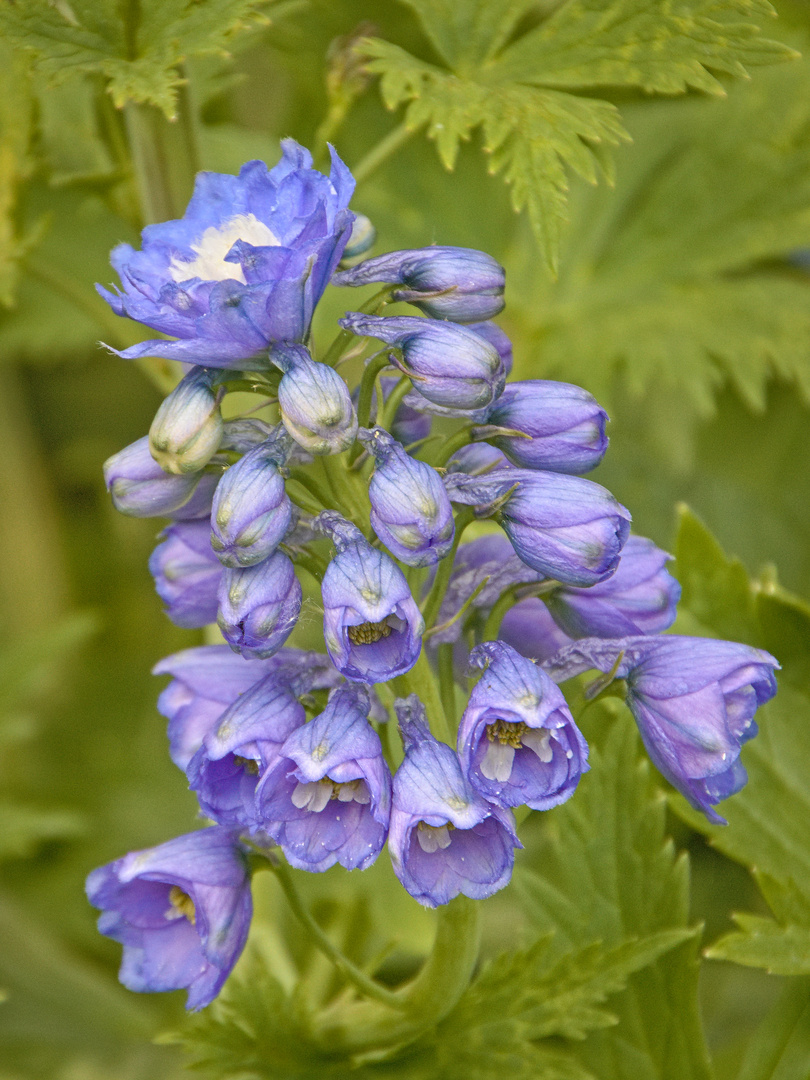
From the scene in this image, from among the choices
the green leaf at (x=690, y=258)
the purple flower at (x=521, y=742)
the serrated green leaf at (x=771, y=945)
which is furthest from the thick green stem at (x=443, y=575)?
the green leaf at (x=690, y=258)

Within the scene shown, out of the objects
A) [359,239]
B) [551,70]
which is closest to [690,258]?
[551,70]

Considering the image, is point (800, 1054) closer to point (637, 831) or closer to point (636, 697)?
point (637, 831)

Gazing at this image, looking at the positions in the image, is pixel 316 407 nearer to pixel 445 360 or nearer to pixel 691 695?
pixel 445 360

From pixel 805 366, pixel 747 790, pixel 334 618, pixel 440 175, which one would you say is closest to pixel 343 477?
pixel 334 618

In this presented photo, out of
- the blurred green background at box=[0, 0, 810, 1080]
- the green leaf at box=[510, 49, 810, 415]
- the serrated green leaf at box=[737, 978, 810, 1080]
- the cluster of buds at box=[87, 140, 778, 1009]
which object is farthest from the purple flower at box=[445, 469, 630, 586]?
the green leaf at box=[510, 49, 810, 415]

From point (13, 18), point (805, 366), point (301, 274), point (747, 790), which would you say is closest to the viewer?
point (301, 274)

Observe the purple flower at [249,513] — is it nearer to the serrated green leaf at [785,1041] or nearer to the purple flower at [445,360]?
the purple flower at [445,360]

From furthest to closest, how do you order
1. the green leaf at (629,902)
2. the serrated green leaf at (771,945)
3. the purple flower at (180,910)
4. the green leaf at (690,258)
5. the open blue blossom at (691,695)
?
the green leaf at (690,258) < the green leaf at (629,902) < the serrated green leaf at (771,945) < the purple flower at (180,910) < the open blue blossom at (691,695)
